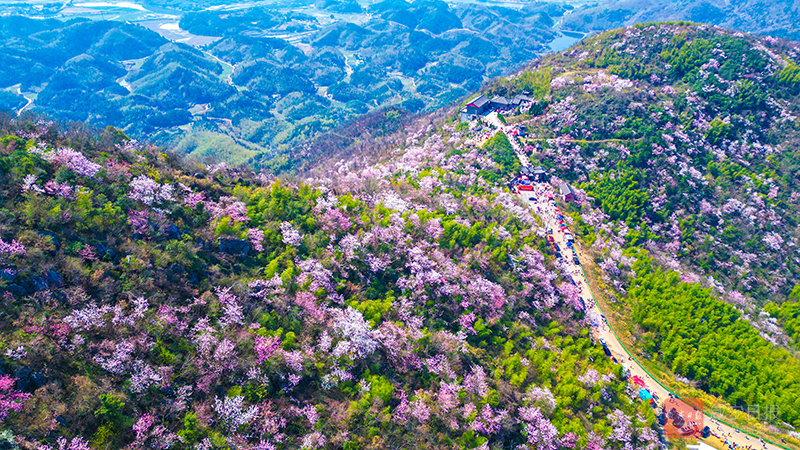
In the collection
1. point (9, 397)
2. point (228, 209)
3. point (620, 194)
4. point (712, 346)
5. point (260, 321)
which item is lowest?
point (712, 346)

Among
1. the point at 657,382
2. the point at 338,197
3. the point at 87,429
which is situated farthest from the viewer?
the point at 338,197

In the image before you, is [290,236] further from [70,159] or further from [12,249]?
[70,159]

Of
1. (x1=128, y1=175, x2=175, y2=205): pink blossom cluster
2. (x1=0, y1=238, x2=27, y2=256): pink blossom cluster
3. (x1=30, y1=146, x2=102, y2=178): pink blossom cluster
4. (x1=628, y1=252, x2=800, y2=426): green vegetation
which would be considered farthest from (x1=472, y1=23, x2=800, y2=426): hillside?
(x1=30, y1=146, x2=102, y2=178): pink blossom cluster

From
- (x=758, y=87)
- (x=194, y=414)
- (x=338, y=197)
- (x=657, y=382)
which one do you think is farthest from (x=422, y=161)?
(x=758, y=87)

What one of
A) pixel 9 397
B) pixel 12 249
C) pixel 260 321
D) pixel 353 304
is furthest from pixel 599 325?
pixel 12 249

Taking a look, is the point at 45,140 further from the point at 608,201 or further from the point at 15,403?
the point at 608,201

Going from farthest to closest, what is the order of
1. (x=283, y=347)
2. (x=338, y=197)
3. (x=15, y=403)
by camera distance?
(x=338, y=197), (x=283, y=347), (x=15, y=403)

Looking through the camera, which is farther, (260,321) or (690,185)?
(690,185)

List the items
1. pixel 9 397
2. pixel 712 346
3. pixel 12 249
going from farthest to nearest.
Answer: pixel 712 346, pixel 12 249, pixel 9 397
